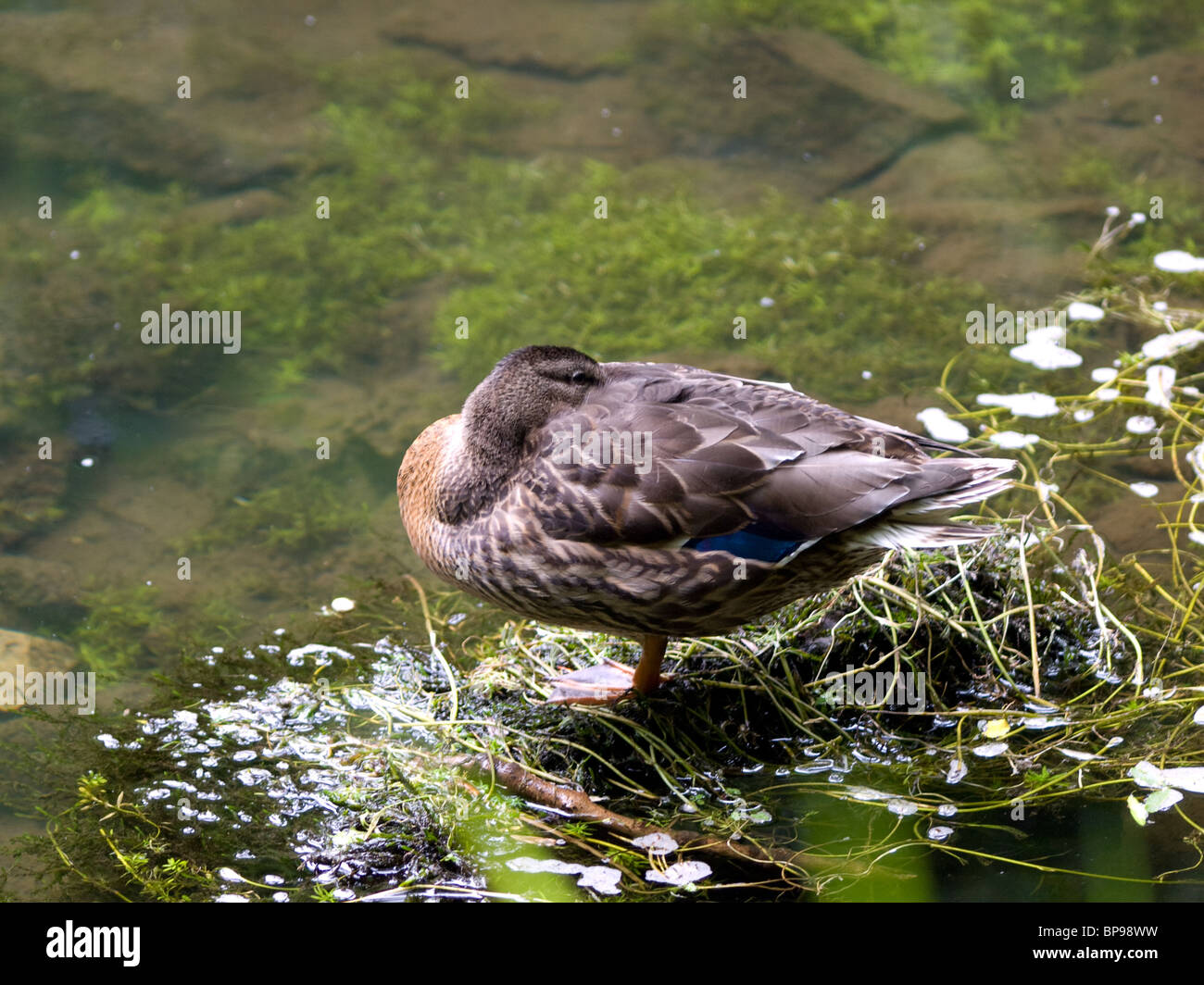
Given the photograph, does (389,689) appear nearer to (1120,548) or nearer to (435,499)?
(435,499)

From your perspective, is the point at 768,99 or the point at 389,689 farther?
the point at 768,99

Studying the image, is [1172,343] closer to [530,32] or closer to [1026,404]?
[1026,404]

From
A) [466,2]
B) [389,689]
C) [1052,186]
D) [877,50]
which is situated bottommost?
[389,689]

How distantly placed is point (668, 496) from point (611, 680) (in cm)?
99

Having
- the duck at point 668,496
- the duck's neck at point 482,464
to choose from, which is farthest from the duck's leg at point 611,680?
the duck's neck at point 482,464

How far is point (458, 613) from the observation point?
476 centimetres

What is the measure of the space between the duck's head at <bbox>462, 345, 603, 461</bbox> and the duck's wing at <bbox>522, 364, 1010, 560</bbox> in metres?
0.10

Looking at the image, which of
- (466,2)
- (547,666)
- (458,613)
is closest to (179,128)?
(466,2)

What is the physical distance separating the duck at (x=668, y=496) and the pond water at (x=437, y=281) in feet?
2.27

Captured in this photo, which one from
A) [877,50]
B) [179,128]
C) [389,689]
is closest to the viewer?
[389,689]

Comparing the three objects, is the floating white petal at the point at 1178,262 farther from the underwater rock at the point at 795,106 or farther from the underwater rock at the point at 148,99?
the underwater rock at the point at 148,99

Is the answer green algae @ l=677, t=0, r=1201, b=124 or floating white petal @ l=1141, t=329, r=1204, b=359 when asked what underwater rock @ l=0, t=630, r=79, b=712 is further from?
green algae @ l=677, t=0, r=1201, b=124

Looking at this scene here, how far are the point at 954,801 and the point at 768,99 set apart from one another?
574 cm

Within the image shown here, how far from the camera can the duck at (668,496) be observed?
3475 mm
